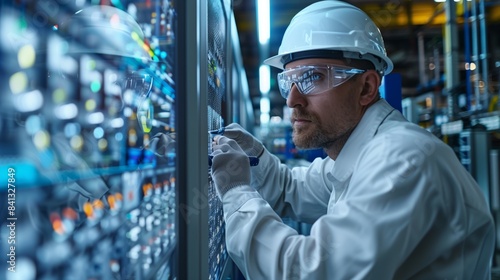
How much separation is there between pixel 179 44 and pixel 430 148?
71 centimetres

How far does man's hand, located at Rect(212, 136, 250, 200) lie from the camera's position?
45.2 inches

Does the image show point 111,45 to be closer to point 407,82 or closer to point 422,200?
point 422,200

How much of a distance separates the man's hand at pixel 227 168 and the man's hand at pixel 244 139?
0.90ft

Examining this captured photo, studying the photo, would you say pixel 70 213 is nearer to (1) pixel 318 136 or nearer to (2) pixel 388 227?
(2) pixel 388 227

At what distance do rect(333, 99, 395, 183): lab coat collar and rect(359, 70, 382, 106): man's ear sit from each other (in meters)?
0.04

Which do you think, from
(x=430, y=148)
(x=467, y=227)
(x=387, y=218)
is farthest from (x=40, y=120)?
(x=467, y=227)

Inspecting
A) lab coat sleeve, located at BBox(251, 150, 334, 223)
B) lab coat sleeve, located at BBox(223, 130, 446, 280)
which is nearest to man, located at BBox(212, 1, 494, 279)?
lab coat sleeve, located at BBox(223, 130, 446, 280)

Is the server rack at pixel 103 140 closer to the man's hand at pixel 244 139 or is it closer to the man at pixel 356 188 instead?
the man at pixel 356 188

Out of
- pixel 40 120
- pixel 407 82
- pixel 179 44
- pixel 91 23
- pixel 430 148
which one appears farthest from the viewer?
pixel 407 82

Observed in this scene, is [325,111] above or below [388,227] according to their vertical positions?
above

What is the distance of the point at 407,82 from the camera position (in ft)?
31.0

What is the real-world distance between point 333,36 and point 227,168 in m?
0.57

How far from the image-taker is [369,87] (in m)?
1.39

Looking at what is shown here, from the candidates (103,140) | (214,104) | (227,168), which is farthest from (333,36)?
(103,140)
